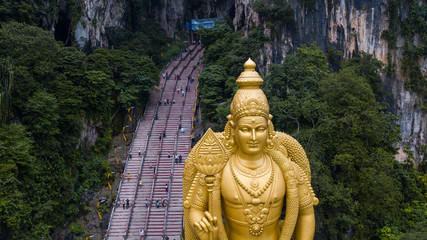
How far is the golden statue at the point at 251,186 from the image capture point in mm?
7269

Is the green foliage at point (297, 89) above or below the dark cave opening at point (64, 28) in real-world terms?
below

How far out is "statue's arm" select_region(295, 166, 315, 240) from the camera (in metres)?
7.72

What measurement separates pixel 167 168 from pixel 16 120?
24.7ft

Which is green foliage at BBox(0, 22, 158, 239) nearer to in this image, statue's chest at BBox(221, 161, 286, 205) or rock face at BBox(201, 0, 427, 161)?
statue's chest at BBox(221, 161, 286, 205)

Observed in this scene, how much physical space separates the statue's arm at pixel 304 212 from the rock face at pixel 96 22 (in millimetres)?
22153

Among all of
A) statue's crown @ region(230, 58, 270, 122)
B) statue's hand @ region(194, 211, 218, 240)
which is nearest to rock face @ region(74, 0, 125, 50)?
statue's crown @ region(230, 58, 270, 122)

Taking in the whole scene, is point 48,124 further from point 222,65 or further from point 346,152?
point 222,65

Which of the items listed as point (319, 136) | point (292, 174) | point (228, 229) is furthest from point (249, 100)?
point (319, 136)

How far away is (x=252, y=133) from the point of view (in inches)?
285

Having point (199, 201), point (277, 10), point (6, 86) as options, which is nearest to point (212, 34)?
point (277, 10)

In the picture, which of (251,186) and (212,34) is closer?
(251,186)

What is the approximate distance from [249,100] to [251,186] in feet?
5.01

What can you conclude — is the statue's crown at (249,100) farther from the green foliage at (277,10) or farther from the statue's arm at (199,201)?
the green foliage at (277,10)

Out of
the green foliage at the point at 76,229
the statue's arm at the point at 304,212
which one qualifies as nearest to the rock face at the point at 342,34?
the green foliage at the point at 76,229
